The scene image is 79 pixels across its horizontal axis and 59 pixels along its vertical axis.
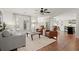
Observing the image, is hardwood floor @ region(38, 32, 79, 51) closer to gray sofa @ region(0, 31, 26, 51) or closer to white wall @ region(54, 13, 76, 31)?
white wall @ region(54, 13, 76, 31)

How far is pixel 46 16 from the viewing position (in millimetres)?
2494

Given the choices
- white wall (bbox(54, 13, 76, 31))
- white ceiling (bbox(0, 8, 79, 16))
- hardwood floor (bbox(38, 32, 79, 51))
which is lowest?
hardwood floor (bbox(38, 32, 79, 51))

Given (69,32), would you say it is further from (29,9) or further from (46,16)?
(29,9)

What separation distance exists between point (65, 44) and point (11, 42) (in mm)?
1390

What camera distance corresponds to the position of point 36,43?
2.55 m

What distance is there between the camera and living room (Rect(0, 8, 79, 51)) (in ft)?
7.97

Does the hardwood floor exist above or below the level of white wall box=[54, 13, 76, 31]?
below

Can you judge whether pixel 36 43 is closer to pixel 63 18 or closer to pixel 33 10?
pixel 33 10

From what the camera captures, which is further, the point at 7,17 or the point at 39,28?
the point at 39,28

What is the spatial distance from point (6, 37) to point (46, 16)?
115 cm

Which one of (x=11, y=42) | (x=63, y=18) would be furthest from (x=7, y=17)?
(x=63, y=18)

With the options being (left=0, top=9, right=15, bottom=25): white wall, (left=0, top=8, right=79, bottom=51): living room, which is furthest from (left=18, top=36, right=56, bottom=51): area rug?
(left=0, top=9, right=15, bottom=25): white wall
